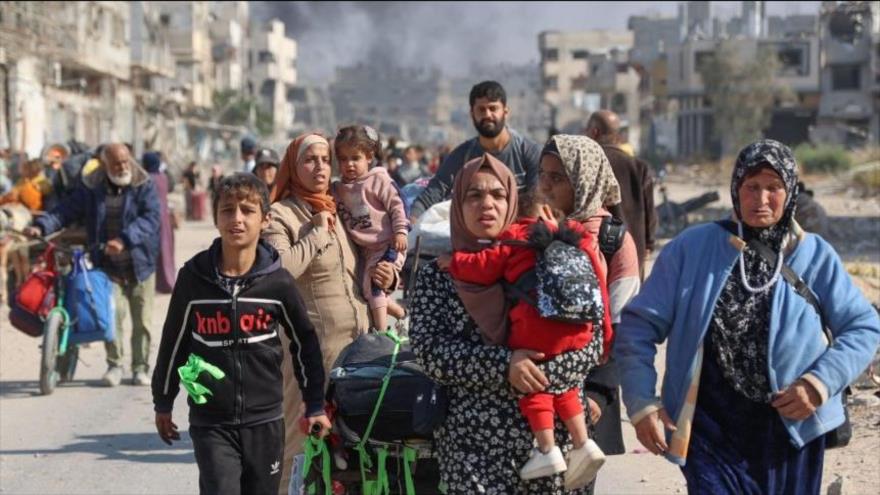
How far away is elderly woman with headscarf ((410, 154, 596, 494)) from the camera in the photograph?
4434 mm

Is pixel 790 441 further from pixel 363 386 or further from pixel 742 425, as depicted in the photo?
pixel 363 386

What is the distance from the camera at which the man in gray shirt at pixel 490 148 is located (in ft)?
25.1

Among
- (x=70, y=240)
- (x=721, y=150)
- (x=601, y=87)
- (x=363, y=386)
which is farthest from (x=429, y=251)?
(x=601, y=87)

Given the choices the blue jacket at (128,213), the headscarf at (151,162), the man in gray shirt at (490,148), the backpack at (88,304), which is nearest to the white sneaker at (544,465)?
the man in gray shirt at (490,148)

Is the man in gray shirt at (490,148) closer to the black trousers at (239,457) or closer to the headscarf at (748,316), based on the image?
the black trousers at (239,457)

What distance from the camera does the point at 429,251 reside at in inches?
276

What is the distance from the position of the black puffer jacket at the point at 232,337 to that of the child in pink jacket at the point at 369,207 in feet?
4.31

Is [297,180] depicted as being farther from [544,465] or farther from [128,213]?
[128,213]

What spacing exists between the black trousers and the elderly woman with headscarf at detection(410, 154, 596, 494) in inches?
40.3

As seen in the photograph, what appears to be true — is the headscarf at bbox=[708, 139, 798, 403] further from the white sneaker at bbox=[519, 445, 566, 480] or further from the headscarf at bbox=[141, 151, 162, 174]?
the headscarf at bbox=[141, 151, 162, 174]

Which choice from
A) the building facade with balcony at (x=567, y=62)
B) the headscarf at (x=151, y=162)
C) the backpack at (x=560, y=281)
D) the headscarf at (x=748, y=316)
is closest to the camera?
the backpack at (x=560, y=281)

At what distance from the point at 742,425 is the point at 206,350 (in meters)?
1.81

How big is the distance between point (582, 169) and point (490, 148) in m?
2.74

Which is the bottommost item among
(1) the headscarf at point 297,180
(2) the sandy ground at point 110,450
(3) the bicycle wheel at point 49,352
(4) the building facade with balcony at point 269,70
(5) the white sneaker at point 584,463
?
(2) the sandy ground at point 110,450
